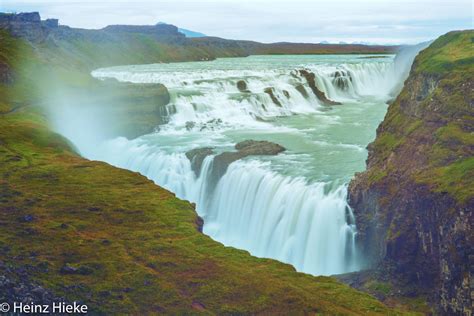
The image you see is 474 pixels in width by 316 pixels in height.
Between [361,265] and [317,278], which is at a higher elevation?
[317,278]

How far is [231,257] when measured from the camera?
23.0 meters

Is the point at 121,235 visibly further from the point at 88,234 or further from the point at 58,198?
the point at 58,198

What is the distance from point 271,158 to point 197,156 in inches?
237

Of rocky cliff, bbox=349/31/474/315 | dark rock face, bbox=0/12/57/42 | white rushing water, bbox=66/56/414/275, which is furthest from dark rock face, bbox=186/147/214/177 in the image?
dark rock face, bbox=0/12/57/42

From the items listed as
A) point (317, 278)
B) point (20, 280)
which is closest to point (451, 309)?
point (317, 278)

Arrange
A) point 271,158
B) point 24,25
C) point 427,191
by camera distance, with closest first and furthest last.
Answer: point 427,191 < point 271,158 < point 24,25

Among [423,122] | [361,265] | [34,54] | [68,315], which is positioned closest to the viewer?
[68,315]

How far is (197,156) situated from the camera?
44.3m

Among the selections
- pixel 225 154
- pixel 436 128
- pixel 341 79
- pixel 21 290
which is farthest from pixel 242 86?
pixel 21 290

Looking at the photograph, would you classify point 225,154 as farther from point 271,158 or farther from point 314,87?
point 314,87

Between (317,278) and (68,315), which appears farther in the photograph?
(317,278)

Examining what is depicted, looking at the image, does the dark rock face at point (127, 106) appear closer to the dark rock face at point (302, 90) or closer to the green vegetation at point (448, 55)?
the dark rock face at point (302, 90)

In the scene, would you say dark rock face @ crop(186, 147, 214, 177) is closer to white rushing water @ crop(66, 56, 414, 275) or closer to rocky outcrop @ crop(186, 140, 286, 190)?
rocky outcrop @ crop(186, 140, 286, 190)

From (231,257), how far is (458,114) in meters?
16.1
